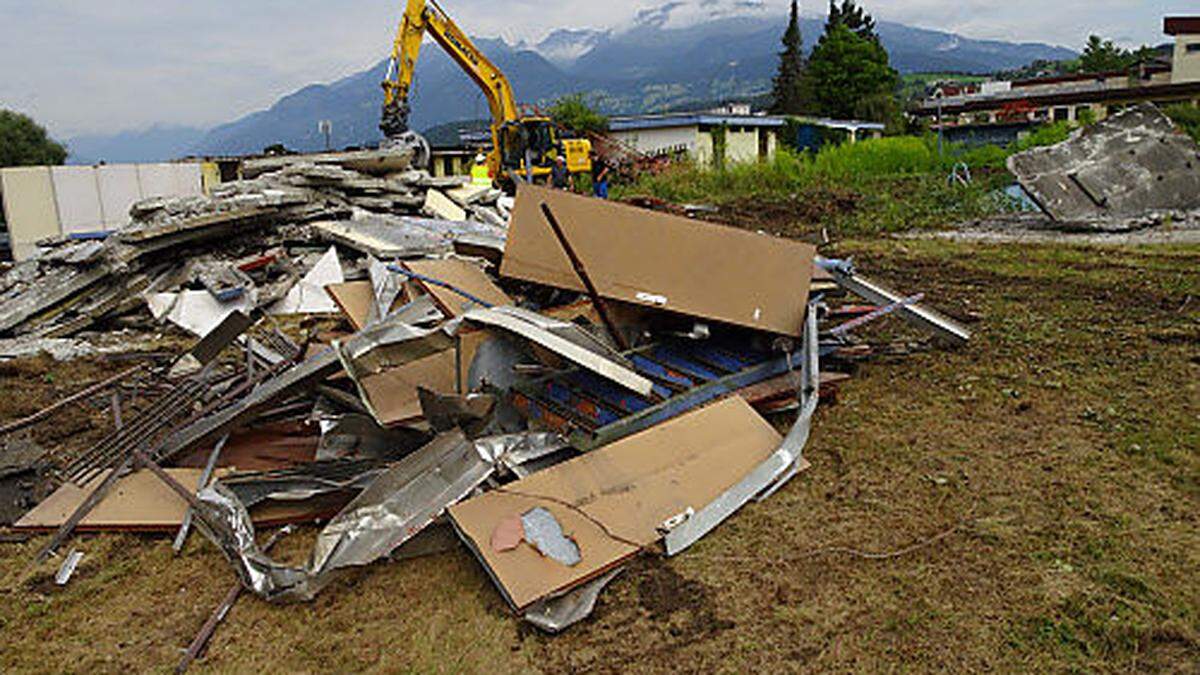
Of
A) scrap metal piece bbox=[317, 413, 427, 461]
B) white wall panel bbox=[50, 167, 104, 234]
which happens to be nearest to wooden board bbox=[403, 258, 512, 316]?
scrap metal piece bbox=[317, 413, 427, 461]

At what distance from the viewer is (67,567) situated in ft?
10.0

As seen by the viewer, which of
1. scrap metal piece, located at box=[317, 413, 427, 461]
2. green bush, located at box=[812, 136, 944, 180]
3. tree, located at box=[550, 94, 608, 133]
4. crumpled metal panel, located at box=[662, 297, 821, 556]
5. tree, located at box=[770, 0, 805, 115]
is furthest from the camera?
tree, located at box=[770, 0, 805, 115]

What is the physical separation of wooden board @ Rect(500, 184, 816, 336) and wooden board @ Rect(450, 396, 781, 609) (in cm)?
73

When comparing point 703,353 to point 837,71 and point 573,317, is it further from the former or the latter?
point 837,71

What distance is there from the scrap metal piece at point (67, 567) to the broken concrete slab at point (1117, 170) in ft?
36.2

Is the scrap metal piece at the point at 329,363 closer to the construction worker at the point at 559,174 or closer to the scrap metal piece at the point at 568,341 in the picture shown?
the scrap metal piece at the point at 568,341

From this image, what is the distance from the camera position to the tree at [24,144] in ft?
116

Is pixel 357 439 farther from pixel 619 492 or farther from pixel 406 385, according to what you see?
pixel 619 492

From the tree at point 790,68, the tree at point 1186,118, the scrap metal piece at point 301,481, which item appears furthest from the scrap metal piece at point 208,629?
the tree at point 790,68

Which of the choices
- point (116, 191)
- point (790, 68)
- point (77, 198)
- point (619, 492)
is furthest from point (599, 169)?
point (790, 68)

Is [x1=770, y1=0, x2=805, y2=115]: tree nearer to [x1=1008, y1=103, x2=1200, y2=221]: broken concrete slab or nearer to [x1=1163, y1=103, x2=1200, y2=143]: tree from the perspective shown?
[x1=1163, y1=103, x2=1200, y2=143]: tree

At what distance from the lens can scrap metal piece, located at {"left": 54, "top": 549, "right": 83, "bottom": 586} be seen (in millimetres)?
2984

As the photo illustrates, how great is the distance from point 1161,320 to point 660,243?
3972 mm

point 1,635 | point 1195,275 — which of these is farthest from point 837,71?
point 1,635
